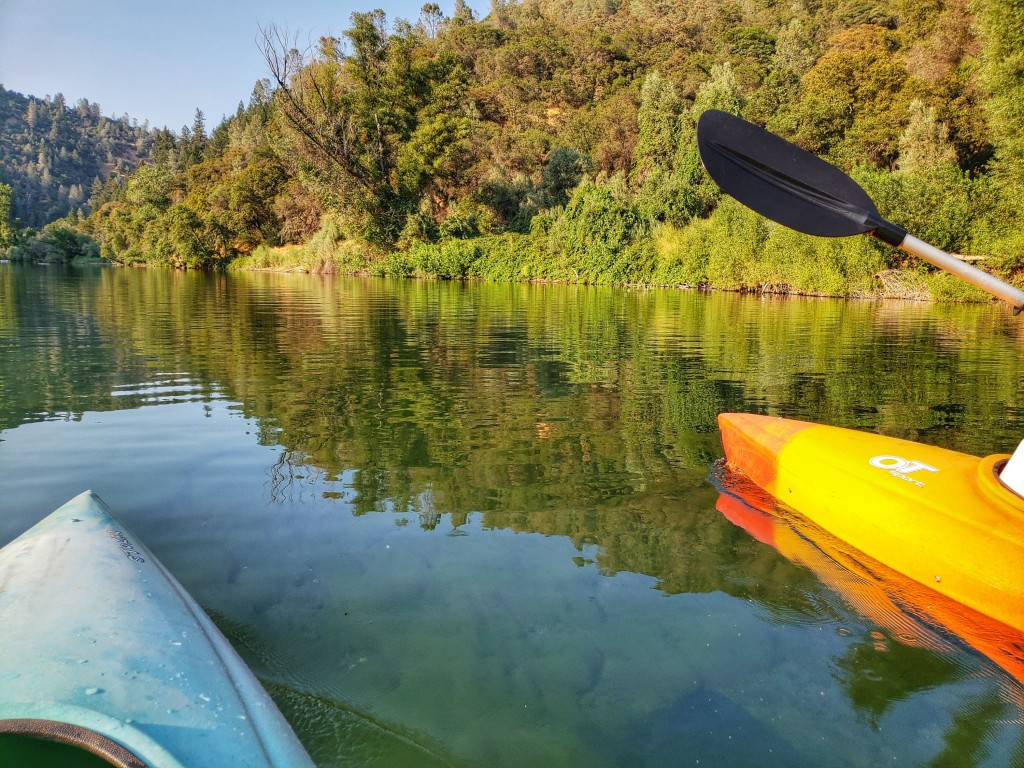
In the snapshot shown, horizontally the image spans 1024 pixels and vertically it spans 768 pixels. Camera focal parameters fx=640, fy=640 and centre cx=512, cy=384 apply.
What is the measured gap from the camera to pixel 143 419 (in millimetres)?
5836

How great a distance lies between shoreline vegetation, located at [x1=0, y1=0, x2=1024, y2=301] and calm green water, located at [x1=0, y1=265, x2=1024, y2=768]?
16.2 m

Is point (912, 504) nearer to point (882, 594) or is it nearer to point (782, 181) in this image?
point (882, 594)

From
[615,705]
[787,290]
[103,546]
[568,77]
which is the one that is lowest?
[615,705]

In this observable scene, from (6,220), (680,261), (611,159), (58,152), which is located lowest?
(680,261)

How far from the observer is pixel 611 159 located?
142 feet

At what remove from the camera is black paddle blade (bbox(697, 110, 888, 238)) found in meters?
3.78

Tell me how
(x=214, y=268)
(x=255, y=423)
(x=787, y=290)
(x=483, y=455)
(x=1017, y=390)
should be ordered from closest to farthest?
(x=483, y=455) → (x=255, y=423) → (x=1017, y=390) → (x=787, y=290) → (x=214, y=268)

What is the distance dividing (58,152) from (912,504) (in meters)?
186

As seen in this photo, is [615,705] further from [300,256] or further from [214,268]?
[214,268]

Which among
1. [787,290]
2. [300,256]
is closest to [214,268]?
[300,256]

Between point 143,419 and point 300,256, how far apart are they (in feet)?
134

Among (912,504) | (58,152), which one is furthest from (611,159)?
(58,152)

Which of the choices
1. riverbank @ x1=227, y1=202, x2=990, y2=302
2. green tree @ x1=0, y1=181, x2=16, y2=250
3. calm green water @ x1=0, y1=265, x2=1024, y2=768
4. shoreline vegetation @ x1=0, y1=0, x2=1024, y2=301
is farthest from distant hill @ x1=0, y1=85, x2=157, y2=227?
calm green water @ x1=0, y1=265, x2=1024, y2=768

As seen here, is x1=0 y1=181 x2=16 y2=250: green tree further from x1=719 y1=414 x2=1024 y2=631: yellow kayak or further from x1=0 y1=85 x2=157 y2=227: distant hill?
x1=719 y1=414 x2=1024 y2=631: yellow kayak
